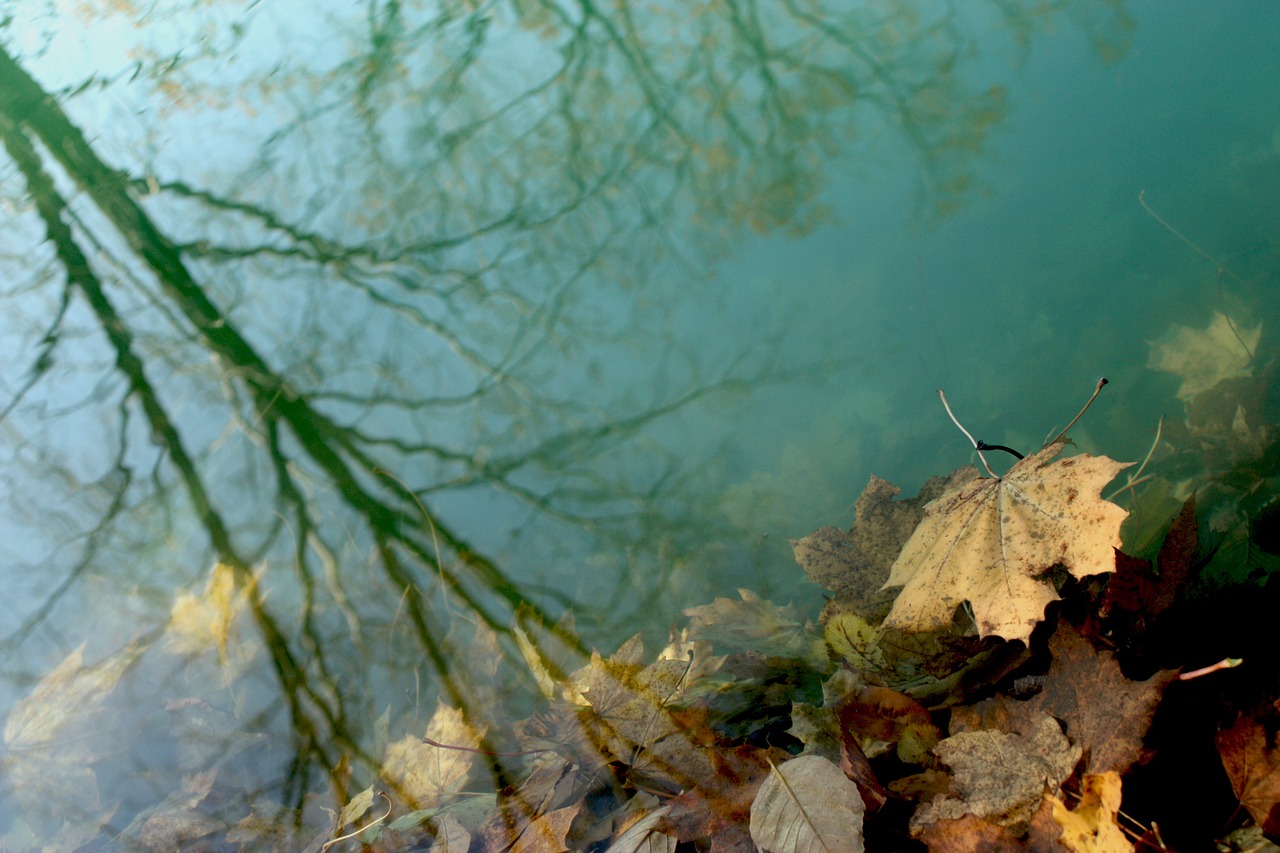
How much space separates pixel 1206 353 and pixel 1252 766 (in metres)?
Answer: 1.24

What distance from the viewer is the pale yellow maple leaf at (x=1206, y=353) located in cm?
148

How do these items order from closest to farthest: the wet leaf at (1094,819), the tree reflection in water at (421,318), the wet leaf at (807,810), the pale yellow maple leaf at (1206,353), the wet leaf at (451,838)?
the wet leaf at (1094,819)
the wet leaf at (807,810)
the wet leaf at (451,838)
the pale yellow maple leaf at (1206,353)
the tree reflection in water at (421,318)

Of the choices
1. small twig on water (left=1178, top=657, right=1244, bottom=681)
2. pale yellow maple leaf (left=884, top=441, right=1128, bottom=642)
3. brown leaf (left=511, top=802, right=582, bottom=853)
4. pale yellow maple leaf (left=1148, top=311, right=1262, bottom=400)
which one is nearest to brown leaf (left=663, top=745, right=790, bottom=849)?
brown leaf (left=511, top=802, right=582, bottom=853)

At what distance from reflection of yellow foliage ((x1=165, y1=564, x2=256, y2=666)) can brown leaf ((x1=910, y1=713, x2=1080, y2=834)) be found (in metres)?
1.59

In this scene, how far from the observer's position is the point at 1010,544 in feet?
2.73

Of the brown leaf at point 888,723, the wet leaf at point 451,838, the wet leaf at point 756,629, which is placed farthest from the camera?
the wet leaf at point 756,629

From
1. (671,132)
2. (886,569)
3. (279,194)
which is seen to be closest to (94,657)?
(279,194)

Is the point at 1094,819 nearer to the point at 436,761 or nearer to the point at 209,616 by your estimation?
the point at 436,761

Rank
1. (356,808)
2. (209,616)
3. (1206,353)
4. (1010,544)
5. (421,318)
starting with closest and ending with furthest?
1. (1010,544)
2. (356,808)
3. (1206,353)
4. (209,616)
5. (421,318)

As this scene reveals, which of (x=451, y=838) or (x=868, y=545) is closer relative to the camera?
(x=451, y=838)

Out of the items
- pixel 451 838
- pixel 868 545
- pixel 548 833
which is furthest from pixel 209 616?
pixel 868 545

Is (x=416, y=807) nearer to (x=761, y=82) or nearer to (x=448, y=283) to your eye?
(x=448, y=283)

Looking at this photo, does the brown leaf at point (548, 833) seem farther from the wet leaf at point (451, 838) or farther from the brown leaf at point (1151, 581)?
the brown leaf at point (1151, 581)

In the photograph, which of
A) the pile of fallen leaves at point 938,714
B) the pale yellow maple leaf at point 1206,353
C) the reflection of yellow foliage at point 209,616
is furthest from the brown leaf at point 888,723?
the reflection of yellow foliage at point 209,616
